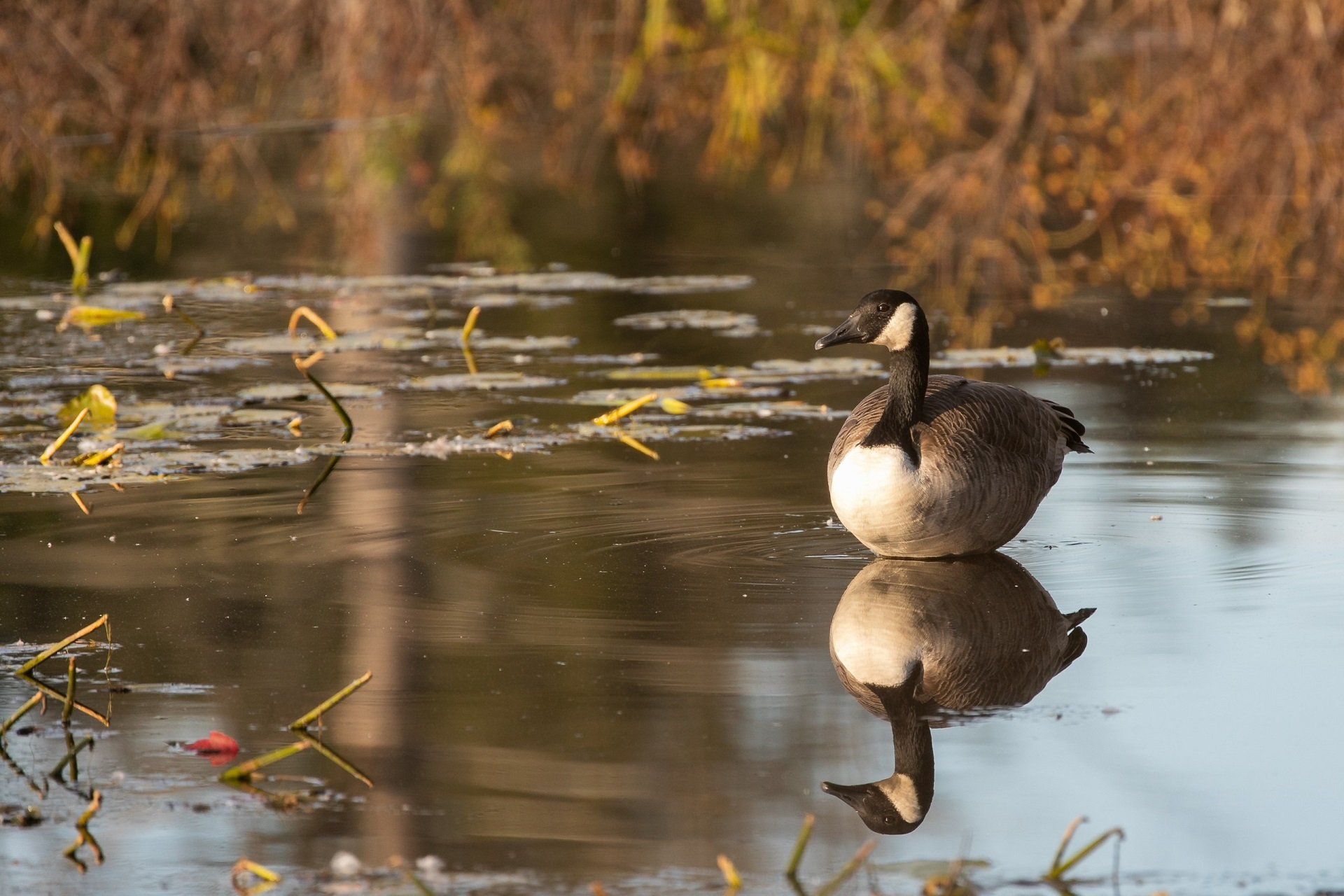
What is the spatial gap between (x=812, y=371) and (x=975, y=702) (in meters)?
5.24

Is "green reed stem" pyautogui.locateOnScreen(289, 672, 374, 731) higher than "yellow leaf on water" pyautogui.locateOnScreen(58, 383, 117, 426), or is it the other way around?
"green reed stem" pyautogui.locateOnScreen(289, 672, 374, 731)

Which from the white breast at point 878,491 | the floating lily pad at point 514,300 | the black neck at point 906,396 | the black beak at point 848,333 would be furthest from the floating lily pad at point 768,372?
the white breast at point 878,491

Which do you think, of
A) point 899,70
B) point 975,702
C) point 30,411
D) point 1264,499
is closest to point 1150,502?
point 1264,499

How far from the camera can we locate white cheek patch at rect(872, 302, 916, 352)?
6793 mm

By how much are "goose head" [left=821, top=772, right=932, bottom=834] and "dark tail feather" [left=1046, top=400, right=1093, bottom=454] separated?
2.92 m

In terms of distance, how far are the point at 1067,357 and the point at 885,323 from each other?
3.93 m

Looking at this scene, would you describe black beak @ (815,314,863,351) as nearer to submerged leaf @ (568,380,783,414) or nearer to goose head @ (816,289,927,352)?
goose head @ (816,289,927,352)

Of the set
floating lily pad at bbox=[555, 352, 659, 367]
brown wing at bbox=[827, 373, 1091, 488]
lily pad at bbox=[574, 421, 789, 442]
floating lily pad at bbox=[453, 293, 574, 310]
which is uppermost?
brown wing at bbox=[827, 373, 1091, 488]

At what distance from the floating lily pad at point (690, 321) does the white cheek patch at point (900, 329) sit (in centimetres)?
475

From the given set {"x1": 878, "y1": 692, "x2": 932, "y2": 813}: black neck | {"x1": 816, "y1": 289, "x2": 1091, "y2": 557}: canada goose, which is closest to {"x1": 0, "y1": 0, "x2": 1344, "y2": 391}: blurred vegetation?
{"x1": 816, "y1": 289, "x2": 1091, "y2": 557}: canada goose

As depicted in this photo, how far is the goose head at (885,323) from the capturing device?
6.81 m

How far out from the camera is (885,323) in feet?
22.6

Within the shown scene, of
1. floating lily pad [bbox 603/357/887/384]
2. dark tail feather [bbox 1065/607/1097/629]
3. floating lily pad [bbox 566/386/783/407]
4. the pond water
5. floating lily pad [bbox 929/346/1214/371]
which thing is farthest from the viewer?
floating lily pad [bbox 929/346/1214/371]

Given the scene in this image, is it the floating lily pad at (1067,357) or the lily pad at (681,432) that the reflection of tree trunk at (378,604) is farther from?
the floating lily pad at (1067,357)
